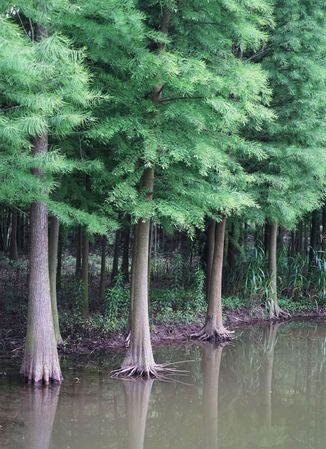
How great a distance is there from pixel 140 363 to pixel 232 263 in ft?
26.6

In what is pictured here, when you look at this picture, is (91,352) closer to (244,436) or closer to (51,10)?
(244,436)

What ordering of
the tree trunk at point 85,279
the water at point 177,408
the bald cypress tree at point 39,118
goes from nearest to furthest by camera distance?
the bald cypress tree at point 39,118 → the water at point 177,408 → the tree trunk at point 85,279

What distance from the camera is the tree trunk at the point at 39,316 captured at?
29.6 ft

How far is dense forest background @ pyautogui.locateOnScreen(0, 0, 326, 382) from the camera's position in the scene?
24.2 feet

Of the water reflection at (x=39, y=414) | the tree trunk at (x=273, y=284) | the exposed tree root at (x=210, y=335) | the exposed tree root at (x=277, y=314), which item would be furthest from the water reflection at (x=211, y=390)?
the tree trunk at (x=273, y=284)

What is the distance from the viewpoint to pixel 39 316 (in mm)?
9133

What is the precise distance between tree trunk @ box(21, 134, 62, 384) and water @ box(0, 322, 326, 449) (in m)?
0.31

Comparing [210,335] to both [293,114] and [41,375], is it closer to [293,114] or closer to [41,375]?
[41,375]

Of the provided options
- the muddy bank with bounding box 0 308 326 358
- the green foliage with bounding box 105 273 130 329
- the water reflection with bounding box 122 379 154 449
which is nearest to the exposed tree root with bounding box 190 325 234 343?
the muddy bank with bounding box 0 308 326 358

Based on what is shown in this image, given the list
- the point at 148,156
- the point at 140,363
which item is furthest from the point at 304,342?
the point at 148,156

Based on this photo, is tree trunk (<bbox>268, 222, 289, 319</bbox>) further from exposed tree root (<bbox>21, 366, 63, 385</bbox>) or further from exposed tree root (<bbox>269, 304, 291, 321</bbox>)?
exposed tree root (<bbox>21, 366, 63, 385</bbox>)

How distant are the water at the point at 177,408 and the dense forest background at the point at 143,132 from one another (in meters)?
0.69

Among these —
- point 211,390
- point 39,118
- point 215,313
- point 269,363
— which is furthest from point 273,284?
point 39,118

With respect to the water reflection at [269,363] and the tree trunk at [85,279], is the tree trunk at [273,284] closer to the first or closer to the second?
the water reflection at [269,363]
